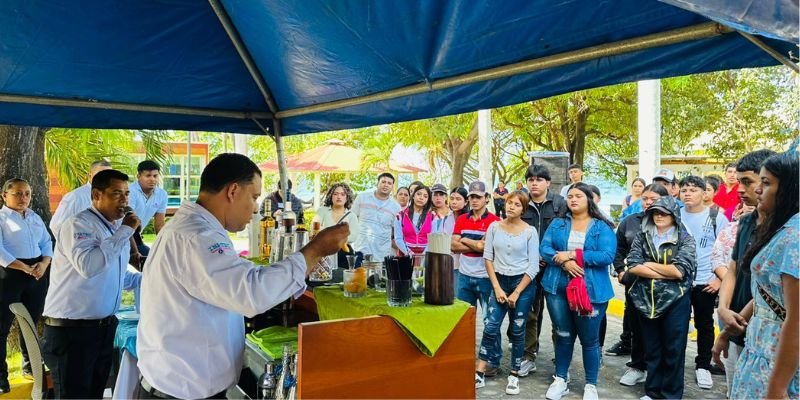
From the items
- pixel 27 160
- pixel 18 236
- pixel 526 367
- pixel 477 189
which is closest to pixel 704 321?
pixel 526 367

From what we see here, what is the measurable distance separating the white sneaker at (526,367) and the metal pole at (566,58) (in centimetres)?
285

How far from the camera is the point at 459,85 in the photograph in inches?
114

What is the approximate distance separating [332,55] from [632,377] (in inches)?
148

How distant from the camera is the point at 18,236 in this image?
459 centimetres

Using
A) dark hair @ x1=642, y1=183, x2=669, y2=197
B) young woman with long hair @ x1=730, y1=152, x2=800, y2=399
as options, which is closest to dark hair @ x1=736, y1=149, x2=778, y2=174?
young woman with long hair @ x1=730, y1=152, x2=800, y2=399

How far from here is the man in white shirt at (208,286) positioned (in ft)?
5.69

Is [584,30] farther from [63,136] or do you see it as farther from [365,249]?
[63,136]

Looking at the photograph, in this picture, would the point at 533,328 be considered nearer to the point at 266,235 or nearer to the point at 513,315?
the point at 513,315

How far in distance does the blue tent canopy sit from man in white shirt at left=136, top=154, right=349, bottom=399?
3.77ft

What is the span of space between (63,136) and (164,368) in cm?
623

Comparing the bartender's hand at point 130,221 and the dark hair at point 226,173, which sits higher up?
the dark hair at point 226,173

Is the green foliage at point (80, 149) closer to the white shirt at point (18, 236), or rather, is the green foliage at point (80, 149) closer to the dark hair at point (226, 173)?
the white shirt at point (18, 236)

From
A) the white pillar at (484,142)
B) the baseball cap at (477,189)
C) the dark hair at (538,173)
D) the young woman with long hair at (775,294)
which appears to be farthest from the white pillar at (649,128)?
the young woman with long hair at (775,294)

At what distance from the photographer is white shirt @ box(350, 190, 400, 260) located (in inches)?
244
